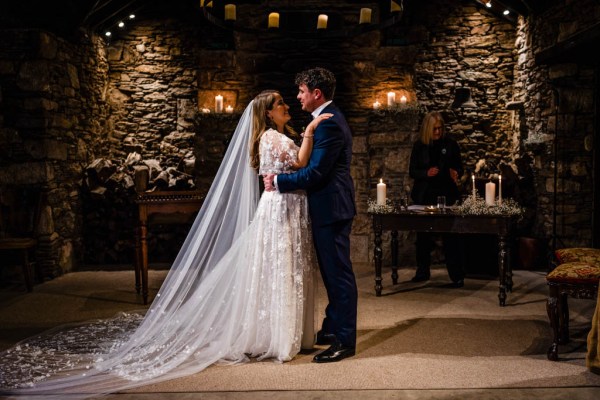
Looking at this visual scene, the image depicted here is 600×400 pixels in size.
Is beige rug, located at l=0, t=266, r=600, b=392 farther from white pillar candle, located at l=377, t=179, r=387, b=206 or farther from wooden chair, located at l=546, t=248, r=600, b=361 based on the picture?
white pillar candle, located at l=377, t=179, r=387, b=206

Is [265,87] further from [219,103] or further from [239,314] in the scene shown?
[239,314]

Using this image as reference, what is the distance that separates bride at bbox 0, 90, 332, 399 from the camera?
3.51 meters

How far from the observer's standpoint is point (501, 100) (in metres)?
8.20

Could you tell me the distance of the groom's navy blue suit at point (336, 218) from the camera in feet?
11.8

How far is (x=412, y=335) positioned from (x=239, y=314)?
1.31 metres

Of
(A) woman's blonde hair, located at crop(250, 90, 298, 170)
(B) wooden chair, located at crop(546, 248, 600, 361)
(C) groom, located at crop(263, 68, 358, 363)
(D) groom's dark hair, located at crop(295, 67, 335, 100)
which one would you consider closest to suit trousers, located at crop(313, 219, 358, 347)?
(C) groom, located at crop(263, 68, 358, 363)

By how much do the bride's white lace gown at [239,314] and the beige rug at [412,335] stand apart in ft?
0.56

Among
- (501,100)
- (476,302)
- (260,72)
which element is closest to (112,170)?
(260,72)

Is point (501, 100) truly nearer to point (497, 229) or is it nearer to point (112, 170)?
point (497, 229)

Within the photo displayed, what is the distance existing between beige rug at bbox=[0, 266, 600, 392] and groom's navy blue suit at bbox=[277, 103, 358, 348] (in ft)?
1.04

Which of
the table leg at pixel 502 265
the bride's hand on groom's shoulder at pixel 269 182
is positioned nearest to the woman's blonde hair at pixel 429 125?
the table leg at pixel 502 265

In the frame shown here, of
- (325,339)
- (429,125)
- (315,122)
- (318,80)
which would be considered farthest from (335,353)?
Result: (429,125)

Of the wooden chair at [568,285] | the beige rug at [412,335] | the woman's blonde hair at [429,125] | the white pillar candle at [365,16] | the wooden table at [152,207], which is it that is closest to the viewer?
the beige rug at [412,335]

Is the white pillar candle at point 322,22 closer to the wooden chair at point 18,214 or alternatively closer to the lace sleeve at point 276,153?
the lace sleeve at point 276,153
